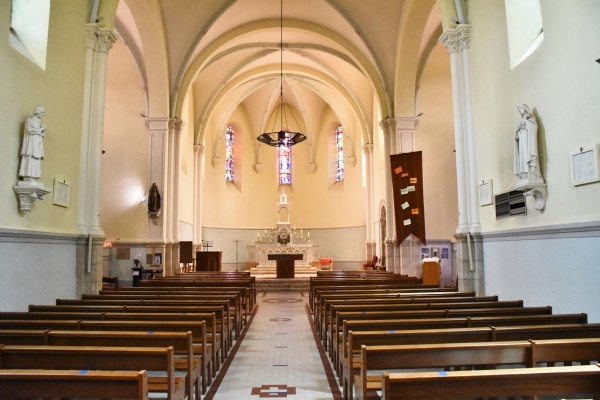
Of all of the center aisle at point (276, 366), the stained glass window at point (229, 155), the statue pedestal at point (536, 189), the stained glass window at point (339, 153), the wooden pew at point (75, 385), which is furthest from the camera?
the stained glass window at point (339, 153)

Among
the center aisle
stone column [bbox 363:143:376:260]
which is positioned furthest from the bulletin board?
stone column [bbox 363:143:376:260]

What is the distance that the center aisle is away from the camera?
5246 millimetres

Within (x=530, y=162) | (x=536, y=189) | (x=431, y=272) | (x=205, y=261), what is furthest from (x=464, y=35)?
(x=205, y=261)

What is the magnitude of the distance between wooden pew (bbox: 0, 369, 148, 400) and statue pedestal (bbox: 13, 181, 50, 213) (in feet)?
15.1

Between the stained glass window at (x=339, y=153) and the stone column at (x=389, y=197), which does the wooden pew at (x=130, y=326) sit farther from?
the stained glass window at (x=339, y=153)

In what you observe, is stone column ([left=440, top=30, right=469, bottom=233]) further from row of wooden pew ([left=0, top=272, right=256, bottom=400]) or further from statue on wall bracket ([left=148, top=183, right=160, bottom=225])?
statue on wall bracket ([left=148, top=183, right=160, bottom=225])

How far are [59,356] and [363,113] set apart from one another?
18.9m

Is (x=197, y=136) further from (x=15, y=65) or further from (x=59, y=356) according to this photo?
(x=59, y=356)

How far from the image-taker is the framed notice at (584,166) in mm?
5398

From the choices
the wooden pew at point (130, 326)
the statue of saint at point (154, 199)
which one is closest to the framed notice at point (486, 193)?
the wooden pew at point (130, 326)

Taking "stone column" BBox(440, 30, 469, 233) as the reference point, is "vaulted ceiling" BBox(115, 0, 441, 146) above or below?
above

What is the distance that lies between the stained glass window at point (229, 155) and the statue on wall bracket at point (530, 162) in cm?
2085

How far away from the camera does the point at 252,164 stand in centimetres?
2716

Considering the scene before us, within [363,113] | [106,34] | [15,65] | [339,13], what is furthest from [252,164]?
[15,65]
